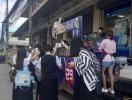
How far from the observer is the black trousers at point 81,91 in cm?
759

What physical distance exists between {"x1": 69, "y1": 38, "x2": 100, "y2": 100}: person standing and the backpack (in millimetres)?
1659

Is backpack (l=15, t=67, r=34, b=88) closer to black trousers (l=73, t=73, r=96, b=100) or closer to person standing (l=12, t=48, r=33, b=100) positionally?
person standing (l=12, t=48, r=33, b=100)

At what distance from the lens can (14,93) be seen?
919cm

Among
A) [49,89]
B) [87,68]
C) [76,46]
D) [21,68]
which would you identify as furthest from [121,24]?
[87,68]

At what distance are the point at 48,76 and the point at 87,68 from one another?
1.70 meters

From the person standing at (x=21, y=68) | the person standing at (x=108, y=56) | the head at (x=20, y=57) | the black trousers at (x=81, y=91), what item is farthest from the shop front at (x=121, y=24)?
the black trousers at (x=81, y=91)

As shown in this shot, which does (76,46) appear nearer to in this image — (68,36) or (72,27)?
(72,27)

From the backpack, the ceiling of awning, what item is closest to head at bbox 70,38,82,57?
the backpack

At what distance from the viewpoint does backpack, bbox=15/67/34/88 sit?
8.82 metres

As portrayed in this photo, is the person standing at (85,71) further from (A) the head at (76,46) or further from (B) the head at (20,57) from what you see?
(B) the head at (20,57)

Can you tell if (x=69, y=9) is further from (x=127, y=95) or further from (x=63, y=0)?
(x=127, y=95)

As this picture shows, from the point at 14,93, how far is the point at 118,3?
6340 millimetres

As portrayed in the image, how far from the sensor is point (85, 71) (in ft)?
24.8

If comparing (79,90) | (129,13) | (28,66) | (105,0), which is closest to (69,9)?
(105,0)
